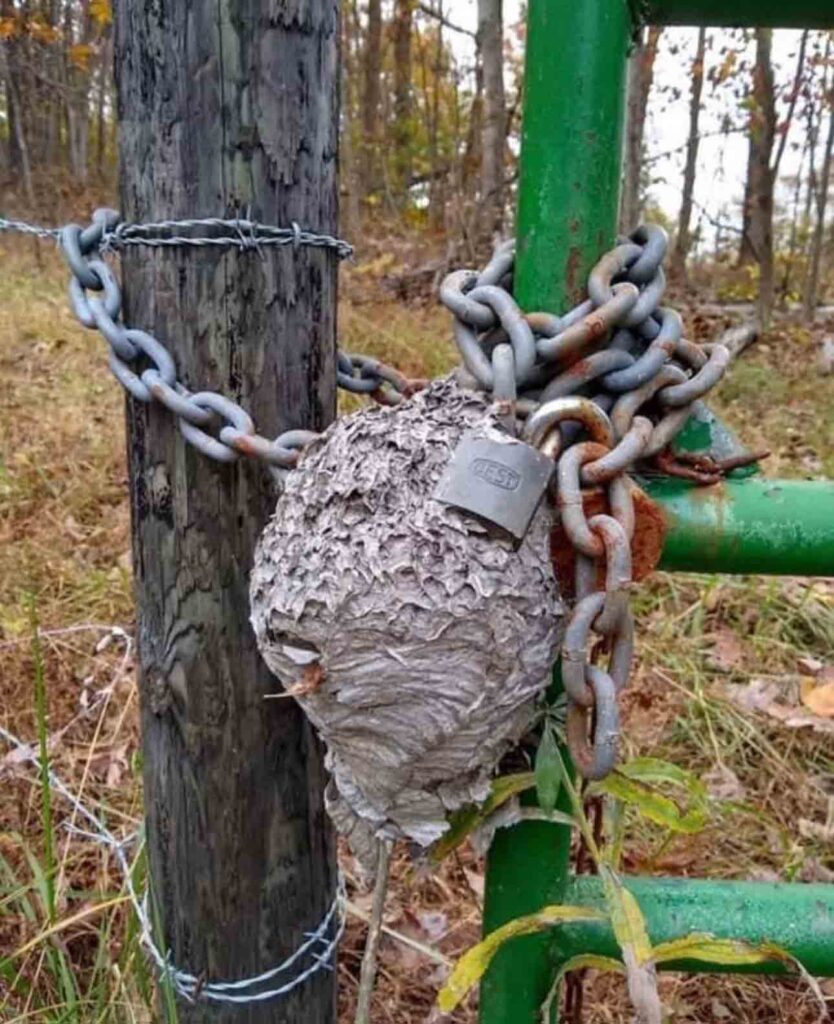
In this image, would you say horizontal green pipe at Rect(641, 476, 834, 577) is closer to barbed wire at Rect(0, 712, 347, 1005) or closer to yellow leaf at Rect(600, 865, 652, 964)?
yellow leaf at Rect(600, 865, 652, 964)

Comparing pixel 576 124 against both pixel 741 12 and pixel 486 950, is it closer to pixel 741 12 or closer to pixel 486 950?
pixel 741 12

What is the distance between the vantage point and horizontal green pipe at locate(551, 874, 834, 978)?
987 millimetres

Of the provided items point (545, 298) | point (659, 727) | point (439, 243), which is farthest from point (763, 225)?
point (545, 298)

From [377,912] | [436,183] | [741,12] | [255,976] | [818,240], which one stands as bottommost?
[255,976]

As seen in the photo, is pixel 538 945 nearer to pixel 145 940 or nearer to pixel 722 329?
pixel 145 940

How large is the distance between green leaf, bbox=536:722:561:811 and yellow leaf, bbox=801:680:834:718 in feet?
6.03

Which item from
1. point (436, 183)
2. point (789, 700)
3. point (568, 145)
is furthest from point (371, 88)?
point (568, 145)

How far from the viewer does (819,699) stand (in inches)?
98.3

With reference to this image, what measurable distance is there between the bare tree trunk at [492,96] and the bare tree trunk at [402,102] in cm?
646

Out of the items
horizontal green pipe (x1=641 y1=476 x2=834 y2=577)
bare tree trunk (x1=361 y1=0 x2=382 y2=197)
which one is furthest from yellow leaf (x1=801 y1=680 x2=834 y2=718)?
bare tree trunk (x1=361 y1=0 x2=382 y2=197)

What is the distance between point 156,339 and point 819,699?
2.09 m

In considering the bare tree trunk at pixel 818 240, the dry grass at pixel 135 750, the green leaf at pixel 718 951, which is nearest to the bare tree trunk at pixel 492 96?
the bare tree trunk at pixel 818 240

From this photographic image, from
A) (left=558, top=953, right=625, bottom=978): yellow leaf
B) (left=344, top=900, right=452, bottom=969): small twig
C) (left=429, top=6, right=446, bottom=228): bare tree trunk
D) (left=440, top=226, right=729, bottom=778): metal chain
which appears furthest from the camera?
(left=429, top=6, right=446, bottom=228): bare tree trunk

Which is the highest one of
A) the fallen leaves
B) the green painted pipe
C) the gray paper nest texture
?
the green painted pipe
